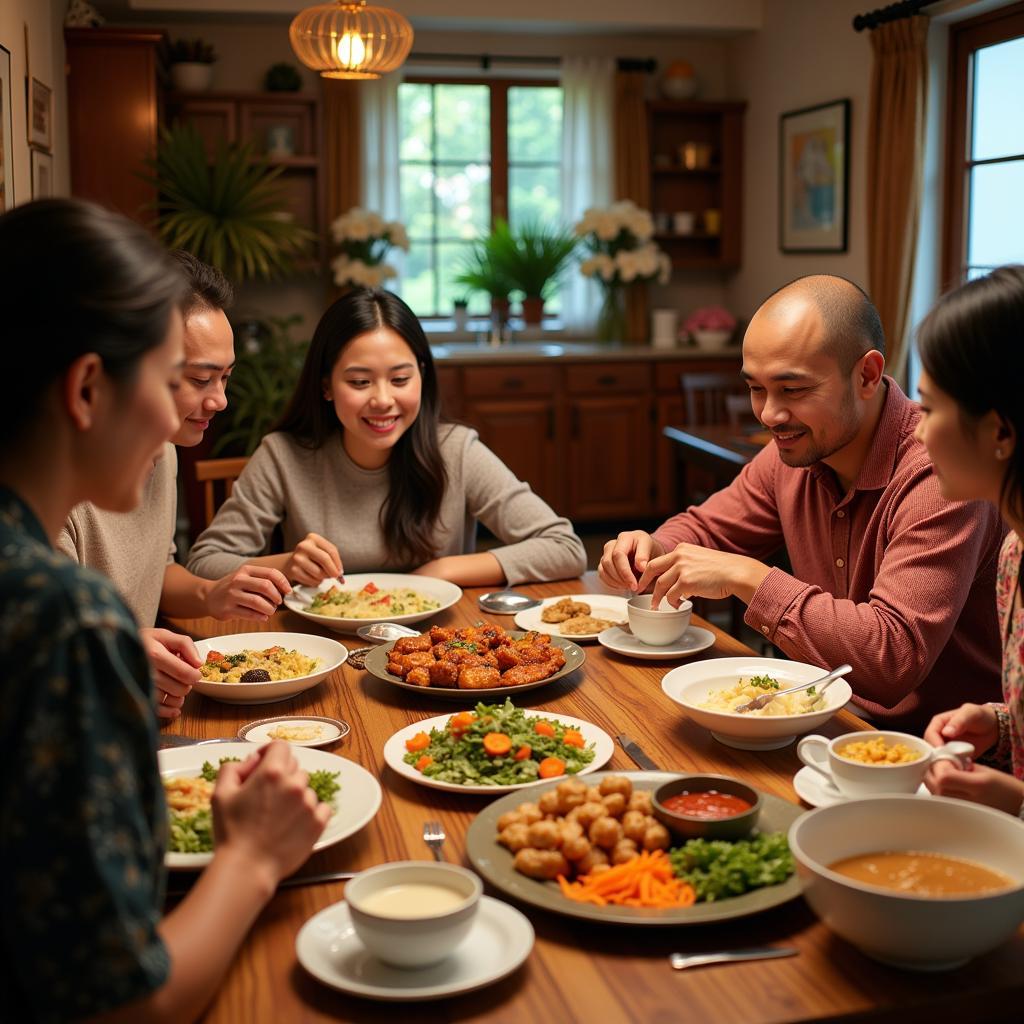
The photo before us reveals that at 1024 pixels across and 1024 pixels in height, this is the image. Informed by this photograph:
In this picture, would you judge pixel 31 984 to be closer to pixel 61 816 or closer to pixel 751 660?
pixel 61 816

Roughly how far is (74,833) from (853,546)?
1610 mm

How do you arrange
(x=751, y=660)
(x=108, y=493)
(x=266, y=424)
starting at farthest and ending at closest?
(x=266, y=424) → (x=751, y=660) → (x=108, y=493)

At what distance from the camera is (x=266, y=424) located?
5.54m

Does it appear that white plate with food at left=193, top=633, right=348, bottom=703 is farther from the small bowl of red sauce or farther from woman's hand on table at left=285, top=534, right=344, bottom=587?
the small bowl of red sauce

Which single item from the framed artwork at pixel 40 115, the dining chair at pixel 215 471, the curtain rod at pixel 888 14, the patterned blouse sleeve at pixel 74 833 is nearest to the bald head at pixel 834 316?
the patterned blouse sleeve at pixel 74 833

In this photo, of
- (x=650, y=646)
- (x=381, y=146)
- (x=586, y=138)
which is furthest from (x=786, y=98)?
(x=650, y=646)

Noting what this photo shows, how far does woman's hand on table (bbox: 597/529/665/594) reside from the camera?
224 cm

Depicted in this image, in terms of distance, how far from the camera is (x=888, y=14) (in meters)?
5.38

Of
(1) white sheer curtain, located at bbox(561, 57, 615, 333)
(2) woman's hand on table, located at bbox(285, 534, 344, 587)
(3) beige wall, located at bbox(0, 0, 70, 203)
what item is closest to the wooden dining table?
(2) woman's hand on table, located at bbox(285, 534, 344, 587)

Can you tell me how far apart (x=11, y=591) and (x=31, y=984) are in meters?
0.27

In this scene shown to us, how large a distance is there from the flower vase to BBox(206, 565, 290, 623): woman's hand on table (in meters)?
5.13

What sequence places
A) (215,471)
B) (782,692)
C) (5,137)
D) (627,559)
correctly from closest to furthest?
(782,692) → (627,559) → (215,471) → (5,137)

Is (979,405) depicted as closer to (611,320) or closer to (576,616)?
(576,616)

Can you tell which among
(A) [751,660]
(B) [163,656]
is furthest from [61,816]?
(A) [751,660]
